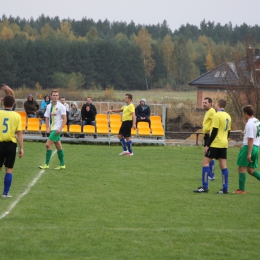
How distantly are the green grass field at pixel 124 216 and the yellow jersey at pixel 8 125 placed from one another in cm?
108

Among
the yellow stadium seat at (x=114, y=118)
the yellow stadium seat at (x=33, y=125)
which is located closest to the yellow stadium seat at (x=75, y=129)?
the yellow stadium seat at (x=33, y=125)

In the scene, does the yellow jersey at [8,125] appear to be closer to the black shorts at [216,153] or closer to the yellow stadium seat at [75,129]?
the black shorts at [216,153]

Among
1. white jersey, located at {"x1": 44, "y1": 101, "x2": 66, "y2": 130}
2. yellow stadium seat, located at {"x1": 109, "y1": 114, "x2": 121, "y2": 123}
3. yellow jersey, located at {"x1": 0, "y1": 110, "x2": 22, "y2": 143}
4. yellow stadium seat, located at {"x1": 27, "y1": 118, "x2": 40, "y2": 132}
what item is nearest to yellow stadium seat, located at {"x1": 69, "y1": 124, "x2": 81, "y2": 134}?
yellow stadium seat, located at {"x1": 27, "y1": 118, "x2": 40, "y2": 132}

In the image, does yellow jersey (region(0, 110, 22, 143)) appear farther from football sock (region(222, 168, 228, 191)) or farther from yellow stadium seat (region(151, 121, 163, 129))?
yellow stadium seat (region(151, 121, 163, 129))

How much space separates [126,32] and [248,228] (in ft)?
481

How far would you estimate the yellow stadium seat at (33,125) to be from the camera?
79.2 feet

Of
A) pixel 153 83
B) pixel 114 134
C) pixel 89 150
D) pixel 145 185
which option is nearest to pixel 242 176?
pixel 145 185

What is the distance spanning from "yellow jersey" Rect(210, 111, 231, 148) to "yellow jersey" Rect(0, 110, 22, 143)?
12.1 feet

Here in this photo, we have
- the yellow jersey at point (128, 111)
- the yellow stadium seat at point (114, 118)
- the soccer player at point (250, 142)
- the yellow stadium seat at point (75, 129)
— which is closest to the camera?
the soccer player at point (250, 142)

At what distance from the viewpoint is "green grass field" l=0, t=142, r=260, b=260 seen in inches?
278

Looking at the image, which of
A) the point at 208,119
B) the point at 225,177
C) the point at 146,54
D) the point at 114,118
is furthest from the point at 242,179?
the point at 146,54

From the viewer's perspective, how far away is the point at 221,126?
37.0 feet

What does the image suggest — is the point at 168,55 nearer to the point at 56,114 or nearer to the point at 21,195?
the point at 56,114

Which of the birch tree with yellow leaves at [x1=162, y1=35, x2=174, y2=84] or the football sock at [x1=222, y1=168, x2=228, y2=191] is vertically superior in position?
the birch tree with yellow leaves at [x1=162, y1=35, x2=174, y2=84]
